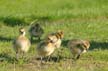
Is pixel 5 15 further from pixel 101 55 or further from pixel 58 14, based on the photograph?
pixel 101 55

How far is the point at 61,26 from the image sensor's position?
17.4 meters

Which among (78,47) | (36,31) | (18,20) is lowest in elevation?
(18,20)

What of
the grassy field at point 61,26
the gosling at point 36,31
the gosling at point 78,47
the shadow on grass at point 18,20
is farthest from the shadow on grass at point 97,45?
the shadow on grass at point 18,20

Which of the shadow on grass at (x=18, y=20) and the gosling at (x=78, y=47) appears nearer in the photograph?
the gosling at (x=78, y=47)

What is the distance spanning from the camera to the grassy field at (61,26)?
10797 mm

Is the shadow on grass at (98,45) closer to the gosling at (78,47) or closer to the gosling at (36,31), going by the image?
the gosling at (36,31)

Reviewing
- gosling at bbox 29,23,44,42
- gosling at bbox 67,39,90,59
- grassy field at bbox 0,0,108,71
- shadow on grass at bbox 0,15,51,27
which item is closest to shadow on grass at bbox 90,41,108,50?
grassy field at bbox 0,0,108,71

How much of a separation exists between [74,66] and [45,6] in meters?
11.6

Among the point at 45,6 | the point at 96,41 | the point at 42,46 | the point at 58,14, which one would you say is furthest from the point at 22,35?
the point at 45,6

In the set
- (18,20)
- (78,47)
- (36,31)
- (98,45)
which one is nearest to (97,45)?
(98,45)

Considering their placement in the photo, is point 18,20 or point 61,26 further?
point 18,20

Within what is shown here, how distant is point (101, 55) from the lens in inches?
465

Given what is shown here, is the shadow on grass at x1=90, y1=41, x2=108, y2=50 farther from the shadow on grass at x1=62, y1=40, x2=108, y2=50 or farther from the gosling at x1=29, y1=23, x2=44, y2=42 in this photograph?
the gosling at x1=29, y1=23, x2=44, y2=42

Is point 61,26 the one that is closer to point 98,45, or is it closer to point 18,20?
point 18,20
